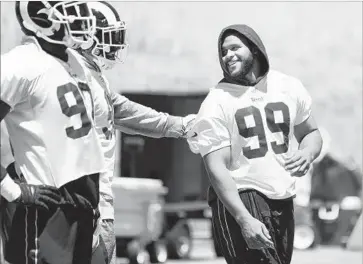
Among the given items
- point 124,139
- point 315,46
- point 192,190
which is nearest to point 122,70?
point 124,139

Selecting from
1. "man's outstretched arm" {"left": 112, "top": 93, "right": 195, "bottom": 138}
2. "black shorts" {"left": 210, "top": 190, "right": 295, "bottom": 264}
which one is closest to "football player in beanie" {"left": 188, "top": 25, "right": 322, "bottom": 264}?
"black shorts" {"left": 210, "top": 190, "right": 295, "bottom": 264}

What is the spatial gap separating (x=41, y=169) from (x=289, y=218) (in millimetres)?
1331

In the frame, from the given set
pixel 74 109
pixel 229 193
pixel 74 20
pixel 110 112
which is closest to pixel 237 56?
pixel 229 193

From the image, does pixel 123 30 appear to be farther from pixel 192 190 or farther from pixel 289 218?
pixel 192 190

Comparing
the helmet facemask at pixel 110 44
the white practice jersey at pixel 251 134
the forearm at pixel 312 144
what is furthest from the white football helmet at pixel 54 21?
the forearm at pixel 312 144

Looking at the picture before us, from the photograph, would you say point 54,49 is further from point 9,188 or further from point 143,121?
point 143,121

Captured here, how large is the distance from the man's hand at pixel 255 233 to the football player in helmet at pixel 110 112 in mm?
544

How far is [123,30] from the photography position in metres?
4.39

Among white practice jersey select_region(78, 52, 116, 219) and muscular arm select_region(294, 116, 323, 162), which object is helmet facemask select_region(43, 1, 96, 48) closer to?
white practice jersey select_region(78, 52, 116, 219)

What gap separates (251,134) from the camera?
15.2 ft

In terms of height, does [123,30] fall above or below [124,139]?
above

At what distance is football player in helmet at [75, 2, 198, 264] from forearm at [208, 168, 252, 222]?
0.34 m

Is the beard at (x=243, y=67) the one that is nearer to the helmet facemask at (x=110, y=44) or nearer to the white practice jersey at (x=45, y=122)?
the helmet facemask at (x=110, y=44)

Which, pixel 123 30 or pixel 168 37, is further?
pixel 168 37
